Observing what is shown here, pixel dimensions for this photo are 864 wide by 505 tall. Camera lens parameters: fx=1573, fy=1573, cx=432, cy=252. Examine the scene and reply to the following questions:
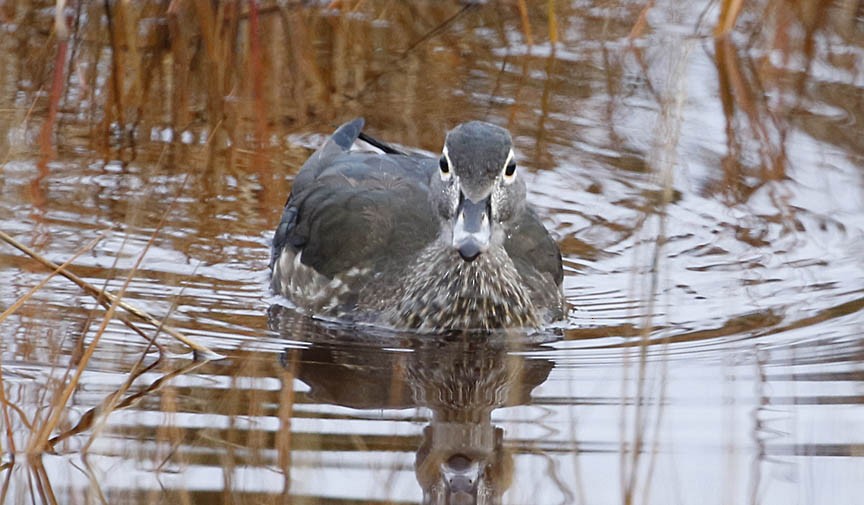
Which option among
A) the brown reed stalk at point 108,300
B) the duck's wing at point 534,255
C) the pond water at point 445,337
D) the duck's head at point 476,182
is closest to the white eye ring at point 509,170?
the duck's head at point 476,182

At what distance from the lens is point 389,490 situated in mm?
4953

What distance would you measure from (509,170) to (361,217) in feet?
3.19

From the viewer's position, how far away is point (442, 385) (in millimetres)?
6355

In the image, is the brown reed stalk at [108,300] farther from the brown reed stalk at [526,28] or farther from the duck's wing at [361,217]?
the brown reed stalk at [526,28]

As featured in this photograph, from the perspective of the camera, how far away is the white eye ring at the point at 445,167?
21.7 feet

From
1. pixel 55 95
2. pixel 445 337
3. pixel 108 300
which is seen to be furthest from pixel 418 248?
pixel 55 95

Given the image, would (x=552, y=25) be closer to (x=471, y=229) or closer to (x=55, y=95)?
(x=55, y=95)

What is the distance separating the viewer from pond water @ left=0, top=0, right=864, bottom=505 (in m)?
5.17

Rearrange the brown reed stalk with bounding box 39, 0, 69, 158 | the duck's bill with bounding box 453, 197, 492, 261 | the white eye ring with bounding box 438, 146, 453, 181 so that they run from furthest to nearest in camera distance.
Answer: the brown reed stalk with bounding box 39, 0, 69, 158 → the white eye ring with bounding box 438, 146, 453, 181 → the duck's bill with bounding box 453, 197, 492, 261

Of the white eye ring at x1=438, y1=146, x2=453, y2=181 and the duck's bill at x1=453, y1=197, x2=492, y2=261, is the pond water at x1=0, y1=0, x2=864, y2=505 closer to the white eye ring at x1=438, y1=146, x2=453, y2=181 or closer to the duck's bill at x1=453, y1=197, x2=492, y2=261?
the duck's bill at x1=453, y1=197, x2=492, y2=261

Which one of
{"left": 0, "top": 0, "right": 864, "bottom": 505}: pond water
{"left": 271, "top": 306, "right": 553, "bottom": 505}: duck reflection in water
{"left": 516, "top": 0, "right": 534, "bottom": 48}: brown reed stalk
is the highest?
{"left": 516, "top": 0, "right": 534, "bottom": 48}: brown reed stalk

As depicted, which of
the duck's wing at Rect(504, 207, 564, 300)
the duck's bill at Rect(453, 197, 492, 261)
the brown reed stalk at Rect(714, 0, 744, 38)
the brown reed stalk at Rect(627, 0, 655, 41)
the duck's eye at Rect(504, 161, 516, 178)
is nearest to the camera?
the duck's bill at Rect(453, 197, 492, 261)

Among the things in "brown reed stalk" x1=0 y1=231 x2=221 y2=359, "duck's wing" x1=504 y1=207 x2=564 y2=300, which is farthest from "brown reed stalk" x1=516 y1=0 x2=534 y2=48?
"brown reed stalk" x1=0 y1=231 x2=221 y2=359

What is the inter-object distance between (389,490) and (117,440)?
0.98 metres
